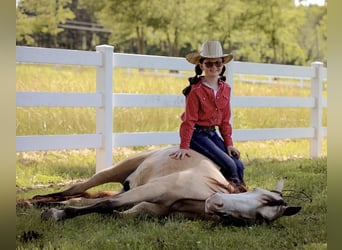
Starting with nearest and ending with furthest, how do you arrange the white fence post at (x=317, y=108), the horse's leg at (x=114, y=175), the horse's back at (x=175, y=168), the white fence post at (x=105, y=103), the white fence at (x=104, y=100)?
the horse's back at (x=175, y=168), the horse's leg at (x=114, y=175), the white fence at (x=104, y=100), the white fence post at (x=105, y=103), the white fence post at (x=317, y=108)

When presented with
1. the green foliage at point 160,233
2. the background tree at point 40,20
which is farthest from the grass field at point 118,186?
the background tree at point 40,20

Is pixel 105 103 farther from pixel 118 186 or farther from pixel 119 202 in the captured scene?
pixel 119 202

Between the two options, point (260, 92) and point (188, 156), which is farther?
point (260, 92)

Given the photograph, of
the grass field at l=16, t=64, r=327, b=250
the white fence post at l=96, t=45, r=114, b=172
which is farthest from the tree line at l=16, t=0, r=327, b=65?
the white fence post at l=96, t=45, r=114, b=172

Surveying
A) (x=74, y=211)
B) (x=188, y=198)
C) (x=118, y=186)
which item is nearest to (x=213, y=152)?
(x=188, y=198)

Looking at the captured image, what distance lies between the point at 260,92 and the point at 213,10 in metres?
5.03

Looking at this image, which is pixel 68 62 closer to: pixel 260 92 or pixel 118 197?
pixel 118 197

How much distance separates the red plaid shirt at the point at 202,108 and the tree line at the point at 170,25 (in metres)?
8.69

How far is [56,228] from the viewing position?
2529 mm

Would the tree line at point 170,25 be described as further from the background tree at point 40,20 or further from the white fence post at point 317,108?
the white fence post at point 317,108

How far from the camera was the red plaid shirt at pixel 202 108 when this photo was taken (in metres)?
2.84

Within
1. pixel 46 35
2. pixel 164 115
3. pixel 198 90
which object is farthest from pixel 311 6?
pixel 198 90

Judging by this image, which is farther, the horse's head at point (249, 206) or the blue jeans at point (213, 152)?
the blue jeans at point (213, 152)

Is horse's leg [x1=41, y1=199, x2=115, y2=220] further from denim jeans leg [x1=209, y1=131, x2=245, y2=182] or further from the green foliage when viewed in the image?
denim jeans leg [x1=209, y1=131, x2=245, y2=182]
